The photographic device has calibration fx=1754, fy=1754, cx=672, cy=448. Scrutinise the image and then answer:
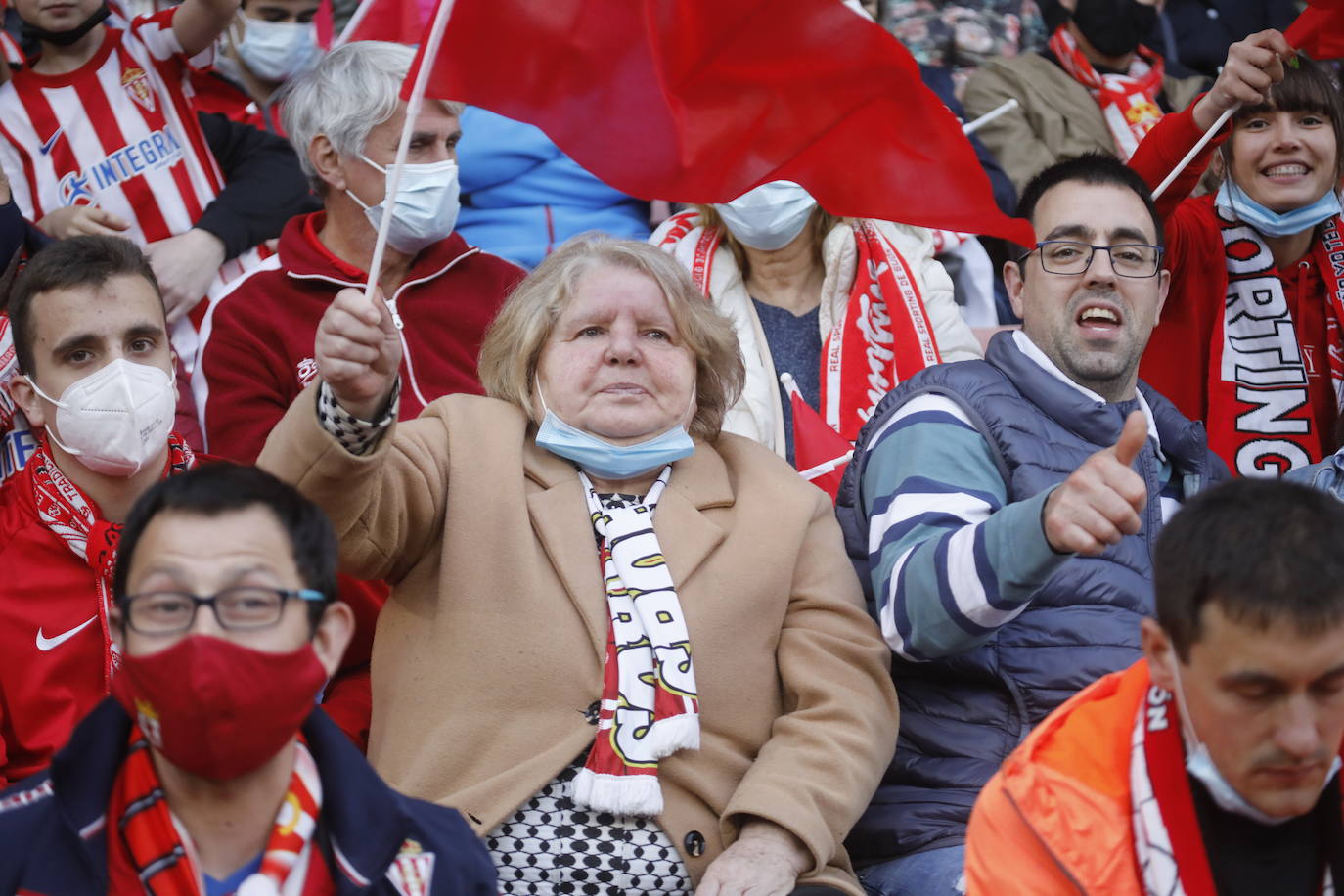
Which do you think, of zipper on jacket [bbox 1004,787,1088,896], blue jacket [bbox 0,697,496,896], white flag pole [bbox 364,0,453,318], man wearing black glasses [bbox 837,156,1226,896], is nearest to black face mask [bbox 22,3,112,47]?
white flag pole [bbox 364,0,453,318]

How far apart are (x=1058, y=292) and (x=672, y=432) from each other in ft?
3.40

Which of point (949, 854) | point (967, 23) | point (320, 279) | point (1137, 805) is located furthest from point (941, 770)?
point (967, 23)

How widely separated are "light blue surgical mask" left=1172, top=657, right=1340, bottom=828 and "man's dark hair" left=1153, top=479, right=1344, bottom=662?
0.09 metres

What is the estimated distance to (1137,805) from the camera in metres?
2.54

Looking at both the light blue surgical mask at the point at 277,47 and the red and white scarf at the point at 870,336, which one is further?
the light blue surgical mask at the point at 277,47

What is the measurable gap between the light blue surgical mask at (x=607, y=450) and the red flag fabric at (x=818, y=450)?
36.8 inches

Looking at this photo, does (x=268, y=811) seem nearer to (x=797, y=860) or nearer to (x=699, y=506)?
(x=797, y=860)

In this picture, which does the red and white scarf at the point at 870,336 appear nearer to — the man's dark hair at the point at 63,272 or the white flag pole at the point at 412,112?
the man's dark hair at the point at 63,272

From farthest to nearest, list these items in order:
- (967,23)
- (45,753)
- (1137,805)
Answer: (967,23) → (45,753) → (1137,805)

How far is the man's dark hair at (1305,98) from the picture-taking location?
5.05 m

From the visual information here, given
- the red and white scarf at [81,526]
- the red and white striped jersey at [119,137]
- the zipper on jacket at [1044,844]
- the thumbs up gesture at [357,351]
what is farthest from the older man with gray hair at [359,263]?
the zipper on jacket at [1044,844]

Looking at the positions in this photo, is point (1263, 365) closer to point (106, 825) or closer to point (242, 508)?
point (242, 508)

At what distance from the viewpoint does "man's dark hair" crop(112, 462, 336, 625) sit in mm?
2553

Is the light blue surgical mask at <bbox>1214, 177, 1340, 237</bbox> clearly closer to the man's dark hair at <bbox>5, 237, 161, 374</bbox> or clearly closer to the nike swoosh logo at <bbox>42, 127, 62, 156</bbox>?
the man's dark hair at <bbox>5, 237, 161, 374</bbox>
